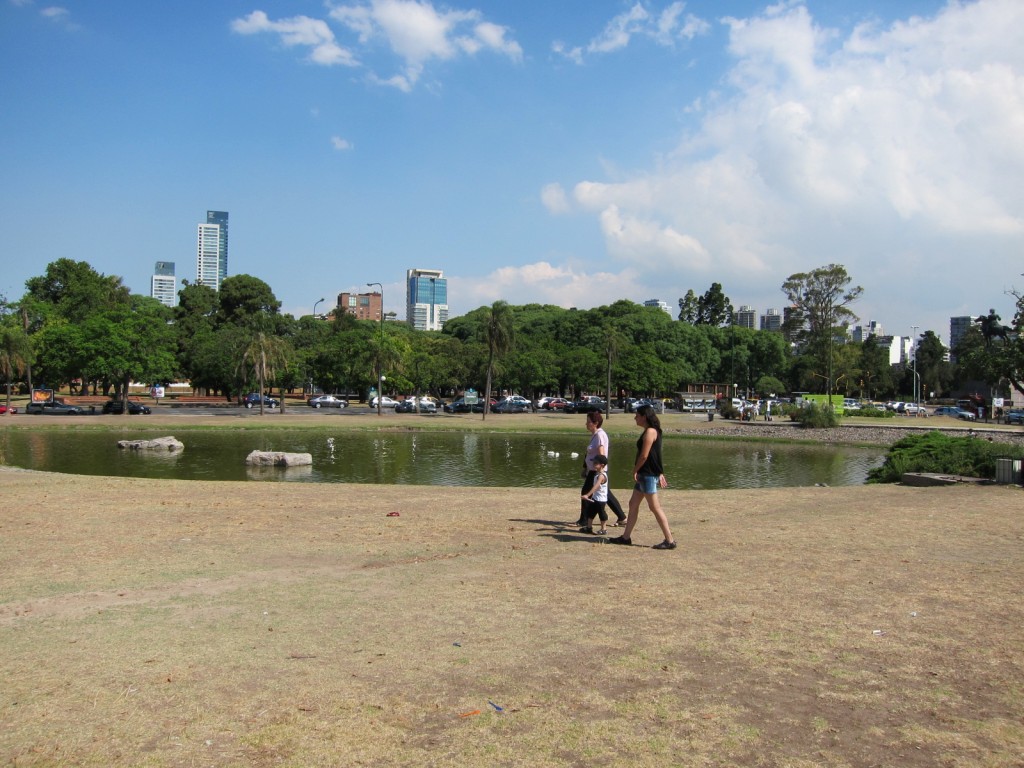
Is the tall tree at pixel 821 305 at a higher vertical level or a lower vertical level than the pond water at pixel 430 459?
higher

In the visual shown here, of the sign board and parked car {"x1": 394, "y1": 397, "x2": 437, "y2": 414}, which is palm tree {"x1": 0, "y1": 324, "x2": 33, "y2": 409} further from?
parked car {"x1": 394, "y1": 397, "x2": 437, "y2": 414}

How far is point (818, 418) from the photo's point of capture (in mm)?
53500

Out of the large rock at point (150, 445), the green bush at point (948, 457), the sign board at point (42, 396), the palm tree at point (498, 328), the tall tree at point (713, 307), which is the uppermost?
the tall tree at point (713, 307)

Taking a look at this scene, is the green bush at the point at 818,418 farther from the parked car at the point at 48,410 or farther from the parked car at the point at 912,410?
the parked car at the point at 48,410

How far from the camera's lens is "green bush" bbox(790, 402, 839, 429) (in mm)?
53375

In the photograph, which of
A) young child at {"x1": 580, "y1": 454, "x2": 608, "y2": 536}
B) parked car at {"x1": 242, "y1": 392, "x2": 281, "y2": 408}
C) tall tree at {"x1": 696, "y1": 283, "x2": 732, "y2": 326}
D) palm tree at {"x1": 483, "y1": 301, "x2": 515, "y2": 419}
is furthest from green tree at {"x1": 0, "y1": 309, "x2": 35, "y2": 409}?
tall tree at {"x1": 696, "y1": 283, "x2": 732, "y2": 326}

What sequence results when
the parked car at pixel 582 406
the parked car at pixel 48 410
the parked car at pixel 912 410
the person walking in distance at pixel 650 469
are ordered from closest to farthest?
the person walking in distance at pixel 650 469
the parked car at pixel 48 410
the parked car at pixel 582 406
the parked car at pixel 912 410

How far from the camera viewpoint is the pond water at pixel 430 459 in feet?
85.6

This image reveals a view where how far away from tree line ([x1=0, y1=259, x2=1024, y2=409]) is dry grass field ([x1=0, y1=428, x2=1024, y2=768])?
2119 inches

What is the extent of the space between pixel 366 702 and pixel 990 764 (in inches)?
142

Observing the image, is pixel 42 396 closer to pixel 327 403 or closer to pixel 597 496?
pixel 327 403

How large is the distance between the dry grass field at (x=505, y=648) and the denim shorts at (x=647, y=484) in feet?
2.53

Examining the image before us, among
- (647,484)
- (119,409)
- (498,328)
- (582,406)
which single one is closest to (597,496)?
(647,484)

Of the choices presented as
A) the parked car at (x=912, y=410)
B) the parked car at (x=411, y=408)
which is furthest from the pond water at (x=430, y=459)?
the parked car at (x=912, y=410)
